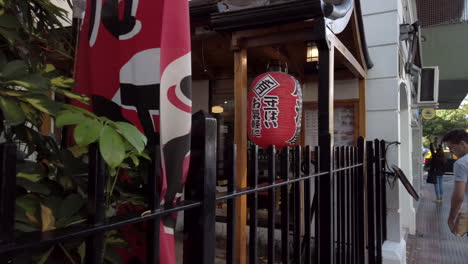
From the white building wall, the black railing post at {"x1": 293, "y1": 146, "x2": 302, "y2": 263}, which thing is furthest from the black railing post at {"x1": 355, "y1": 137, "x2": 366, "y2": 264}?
the white building wall

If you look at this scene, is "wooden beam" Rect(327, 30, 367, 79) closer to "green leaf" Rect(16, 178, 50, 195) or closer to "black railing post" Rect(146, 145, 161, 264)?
"black railing post" Rect(146, 145, 161, 264)

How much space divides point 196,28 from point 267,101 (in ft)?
4.66

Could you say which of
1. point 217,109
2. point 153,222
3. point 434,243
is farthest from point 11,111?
point 434,243

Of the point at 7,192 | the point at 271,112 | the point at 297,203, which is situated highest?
the point at 271,112

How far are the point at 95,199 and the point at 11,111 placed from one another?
23cm

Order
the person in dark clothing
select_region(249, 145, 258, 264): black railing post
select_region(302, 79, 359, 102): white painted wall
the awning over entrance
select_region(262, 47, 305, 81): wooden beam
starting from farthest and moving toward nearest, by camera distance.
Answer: the awning over entrance → the person in dark clothing → select_region(302, 79, 359, 102): white painted wall → select_region(262, 47, 305, 81): wooden beam → select_region(249, 145, 258, 264): black railing post

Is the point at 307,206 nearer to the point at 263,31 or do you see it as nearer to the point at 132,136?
the point at 132,136

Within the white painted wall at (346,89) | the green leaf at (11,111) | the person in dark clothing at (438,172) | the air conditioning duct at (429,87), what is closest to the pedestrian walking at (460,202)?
the white painted wall at (346,89)

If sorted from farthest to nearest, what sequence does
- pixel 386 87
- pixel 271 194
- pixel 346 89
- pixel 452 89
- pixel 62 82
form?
1. pixel 452 89
2. pixel 346 89
3. pixel 386 87
4. pixel 271 194
5. pixel 62 82

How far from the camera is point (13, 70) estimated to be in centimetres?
67

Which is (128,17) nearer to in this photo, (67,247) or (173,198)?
(173,198)

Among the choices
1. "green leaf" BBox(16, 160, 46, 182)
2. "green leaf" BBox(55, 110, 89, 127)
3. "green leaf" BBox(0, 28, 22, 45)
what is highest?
"green leaf" BBox(0, 28, 22, 45)

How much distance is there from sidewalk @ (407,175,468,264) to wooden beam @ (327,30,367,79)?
3296 millimetres

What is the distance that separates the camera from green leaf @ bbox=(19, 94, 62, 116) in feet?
2.12
